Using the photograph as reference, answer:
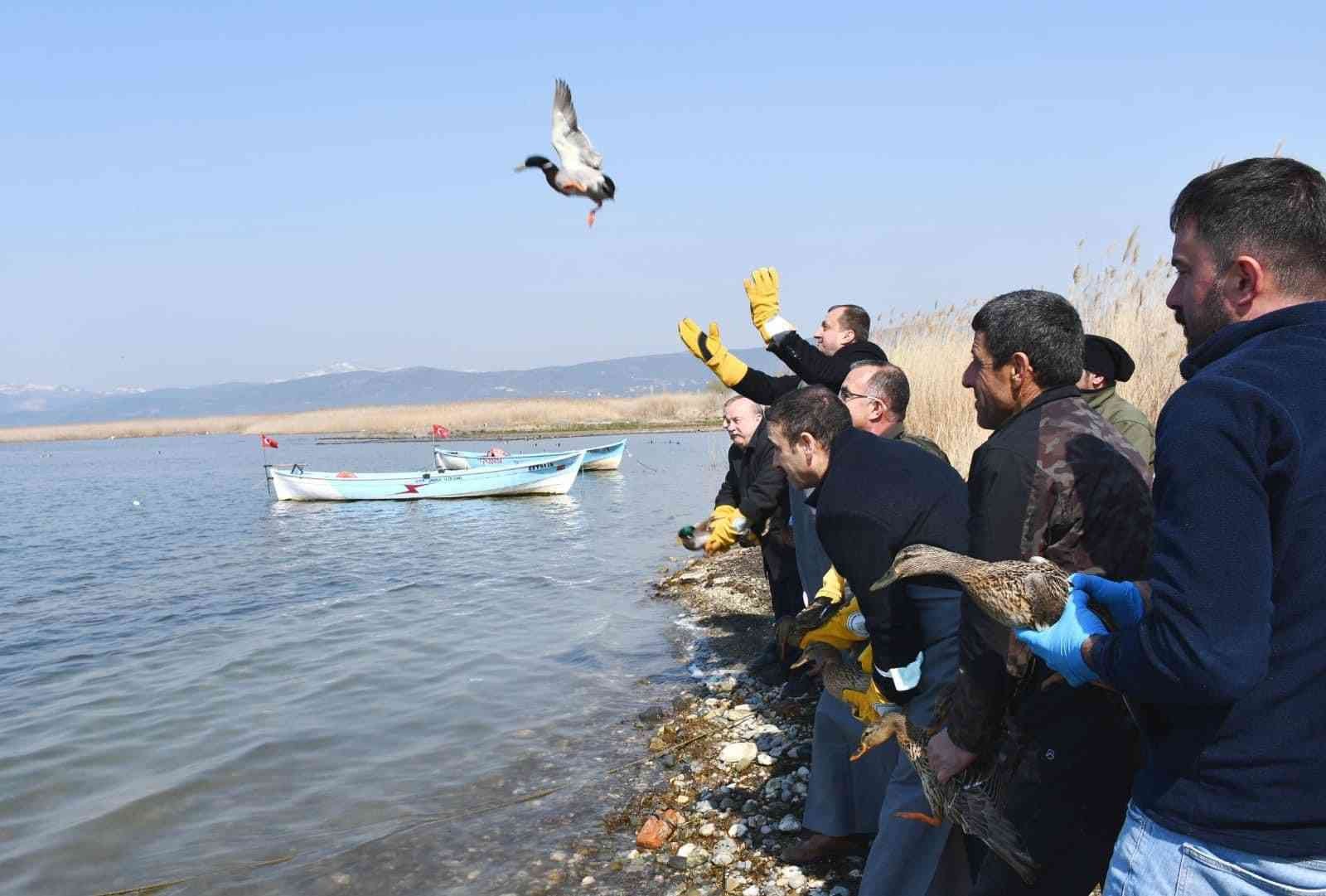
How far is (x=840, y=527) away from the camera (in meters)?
3.26

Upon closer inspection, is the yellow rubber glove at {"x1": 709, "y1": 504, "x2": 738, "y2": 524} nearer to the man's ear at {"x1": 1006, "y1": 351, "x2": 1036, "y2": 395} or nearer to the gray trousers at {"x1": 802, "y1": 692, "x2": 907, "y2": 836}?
the gray trousers at {"x1": 802, "y1": 692, "x2": 907, "y2": 836}

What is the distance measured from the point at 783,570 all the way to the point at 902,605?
397cm

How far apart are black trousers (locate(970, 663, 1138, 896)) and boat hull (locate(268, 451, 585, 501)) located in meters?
24.1

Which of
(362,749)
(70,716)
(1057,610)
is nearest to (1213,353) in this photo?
(1057,610)

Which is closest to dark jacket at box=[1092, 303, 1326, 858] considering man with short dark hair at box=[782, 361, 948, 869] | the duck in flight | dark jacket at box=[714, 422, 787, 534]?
man with short dark hair at box=[782, 361, 948, 869]

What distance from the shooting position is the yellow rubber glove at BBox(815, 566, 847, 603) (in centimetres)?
470

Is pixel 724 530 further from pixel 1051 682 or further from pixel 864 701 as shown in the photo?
pixel 1051 682

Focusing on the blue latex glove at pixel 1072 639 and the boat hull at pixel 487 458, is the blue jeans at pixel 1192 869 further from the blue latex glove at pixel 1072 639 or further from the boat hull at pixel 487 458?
the boat hull at pixel 487 458

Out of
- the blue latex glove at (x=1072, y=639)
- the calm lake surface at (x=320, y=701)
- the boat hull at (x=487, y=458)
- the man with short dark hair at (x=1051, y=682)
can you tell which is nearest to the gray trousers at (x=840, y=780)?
the man with short dark hair at (x=1051, y=682)

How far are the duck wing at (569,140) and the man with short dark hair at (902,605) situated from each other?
Answer: 16.4ft

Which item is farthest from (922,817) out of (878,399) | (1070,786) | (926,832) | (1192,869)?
(878,399)

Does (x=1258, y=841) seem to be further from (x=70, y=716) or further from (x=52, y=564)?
(x=52, y=564)

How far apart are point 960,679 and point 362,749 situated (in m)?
5.80

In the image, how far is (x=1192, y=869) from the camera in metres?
1.71
